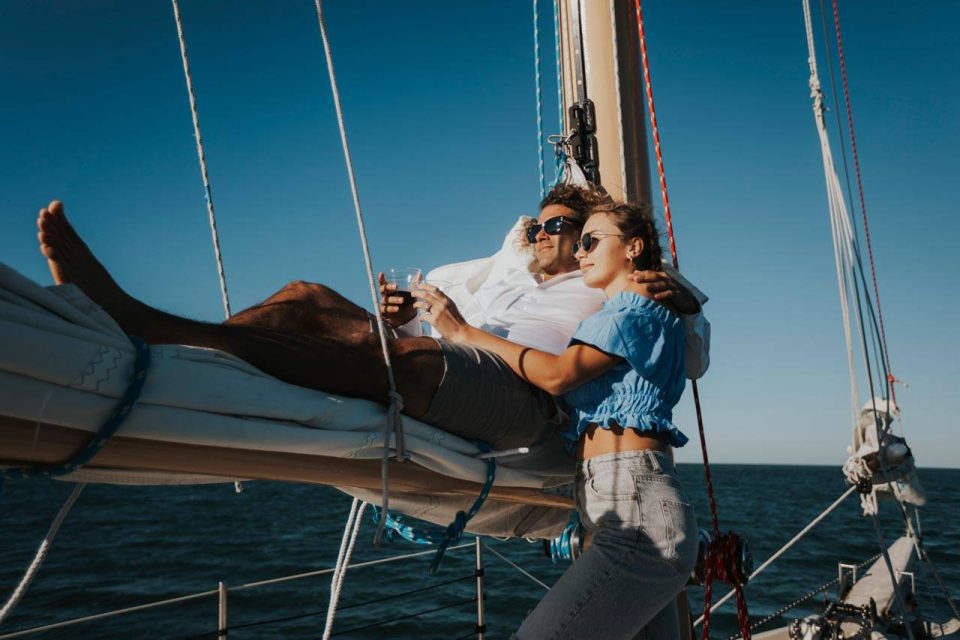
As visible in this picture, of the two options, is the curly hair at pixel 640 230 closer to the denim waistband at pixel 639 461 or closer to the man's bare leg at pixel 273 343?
the denim waistband at pixel 639 461

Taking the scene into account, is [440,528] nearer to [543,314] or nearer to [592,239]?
[543,314]

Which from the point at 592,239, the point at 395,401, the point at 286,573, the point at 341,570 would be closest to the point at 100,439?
the point at 395,401

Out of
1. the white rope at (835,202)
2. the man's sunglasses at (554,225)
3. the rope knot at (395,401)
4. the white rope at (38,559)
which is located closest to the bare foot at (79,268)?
the white rope at (38,559)

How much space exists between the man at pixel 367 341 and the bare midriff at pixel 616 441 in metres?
0.14

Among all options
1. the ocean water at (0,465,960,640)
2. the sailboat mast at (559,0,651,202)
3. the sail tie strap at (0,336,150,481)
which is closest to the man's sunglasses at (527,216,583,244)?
the sailboat mast at (559,0,651,202)

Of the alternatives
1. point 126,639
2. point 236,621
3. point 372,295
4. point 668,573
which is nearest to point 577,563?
point 668,573

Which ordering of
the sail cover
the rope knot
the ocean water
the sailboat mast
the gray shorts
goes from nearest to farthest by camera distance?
the sail cover, the rope knot, the gray shorts, the sailboat mast, the ocean water

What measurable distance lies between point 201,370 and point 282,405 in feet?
0.58

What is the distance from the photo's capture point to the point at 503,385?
1765 millimetres

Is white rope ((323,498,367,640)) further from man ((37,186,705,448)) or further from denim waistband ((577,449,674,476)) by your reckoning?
denim waistband ((577,449,674,476))

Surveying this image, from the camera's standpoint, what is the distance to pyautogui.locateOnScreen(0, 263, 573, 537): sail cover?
37.6 inches

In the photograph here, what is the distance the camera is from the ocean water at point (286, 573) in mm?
9523

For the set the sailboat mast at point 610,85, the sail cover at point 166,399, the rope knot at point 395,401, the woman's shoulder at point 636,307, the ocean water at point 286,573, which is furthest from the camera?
the ocean water at point 286,573

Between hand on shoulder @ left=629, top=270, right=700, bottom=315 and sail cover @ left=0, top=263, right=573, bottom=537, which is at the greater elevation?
hand on shoulder @ left=629, top=270, right=700, bottom=315
